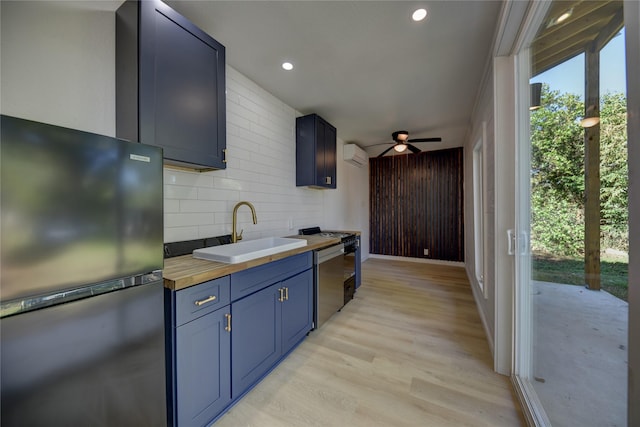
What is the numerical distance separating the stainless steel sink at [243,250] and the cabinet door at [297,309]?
0.28 meters

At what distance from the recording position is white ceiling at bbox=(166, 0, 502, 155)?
154 cm

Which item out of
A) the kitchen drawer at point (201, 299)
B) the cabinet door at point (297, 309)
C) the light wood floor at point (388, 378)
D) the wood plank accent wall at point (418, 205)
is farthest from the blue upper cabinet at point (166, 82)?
the wood plank accent wall at point (418, 205)

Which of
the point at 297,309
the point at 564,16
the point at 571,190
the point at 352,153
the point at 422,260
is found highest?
the point at 352,153

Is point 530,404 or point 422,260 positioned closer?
point 530,404

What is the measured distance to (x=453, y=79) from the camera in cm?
237

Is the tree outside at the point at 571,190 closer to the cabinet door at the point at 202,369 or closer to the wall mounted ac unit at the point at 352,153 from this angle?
the cabinet door at the point at 202,369

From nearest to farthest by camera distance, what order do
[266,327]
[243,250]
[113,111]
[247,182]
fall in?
[113,111], [266,327], [243,250], [247,182]

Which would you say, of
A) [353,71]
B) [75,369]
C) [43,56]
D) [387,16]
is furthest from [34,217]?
[353,71]

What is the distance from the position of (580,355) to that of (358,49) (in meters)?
2.31

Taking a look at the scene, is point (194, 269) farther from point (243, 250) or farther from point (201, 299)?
point (243, 250)

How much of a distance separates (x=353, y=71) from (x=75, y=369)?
263cm

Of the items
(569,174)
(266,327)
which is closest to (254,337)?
(266,327)

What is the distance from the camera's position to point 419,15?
157 centimetres

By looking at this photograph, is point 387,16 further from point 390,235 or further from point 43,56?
point 390,235
